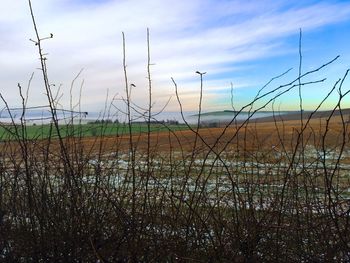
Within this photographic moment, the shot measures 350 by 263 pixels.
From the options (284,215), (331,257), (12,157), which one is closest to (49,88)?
(12,157)

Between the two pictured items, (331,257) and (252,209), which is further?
(252,209)

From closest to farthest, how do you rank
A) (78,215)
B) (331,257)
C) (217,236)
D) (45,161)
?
(331,257)
(217,236)
(78,215)
(45,161)

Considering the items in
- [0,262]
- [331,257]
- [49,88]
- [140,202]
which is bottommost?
[0,262]

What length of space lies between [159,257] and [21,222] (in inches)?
49.9

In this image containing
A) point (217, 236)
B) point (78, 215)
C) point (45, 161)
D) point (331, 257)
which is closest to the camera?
point (331, 257)

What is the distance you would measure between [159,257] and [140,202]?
472 millimetres

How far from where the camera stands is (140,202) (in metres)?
3.60

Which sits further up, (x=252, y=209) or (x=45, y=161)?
(x=45, y=161)

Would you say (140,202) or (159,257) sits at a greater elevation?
(140,202)

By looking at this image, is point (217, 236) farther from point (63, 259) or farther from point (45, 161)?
point (45, 161)

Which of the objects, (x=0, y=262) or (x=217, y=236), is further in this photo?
(x=0, y=262)

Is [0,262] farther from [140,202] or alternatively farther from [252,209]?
[252,209]

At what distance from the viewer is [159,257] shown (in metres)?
3.33

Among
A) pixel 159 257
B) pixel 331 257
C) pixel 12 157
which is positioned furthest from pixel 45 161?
pixel 331 257
